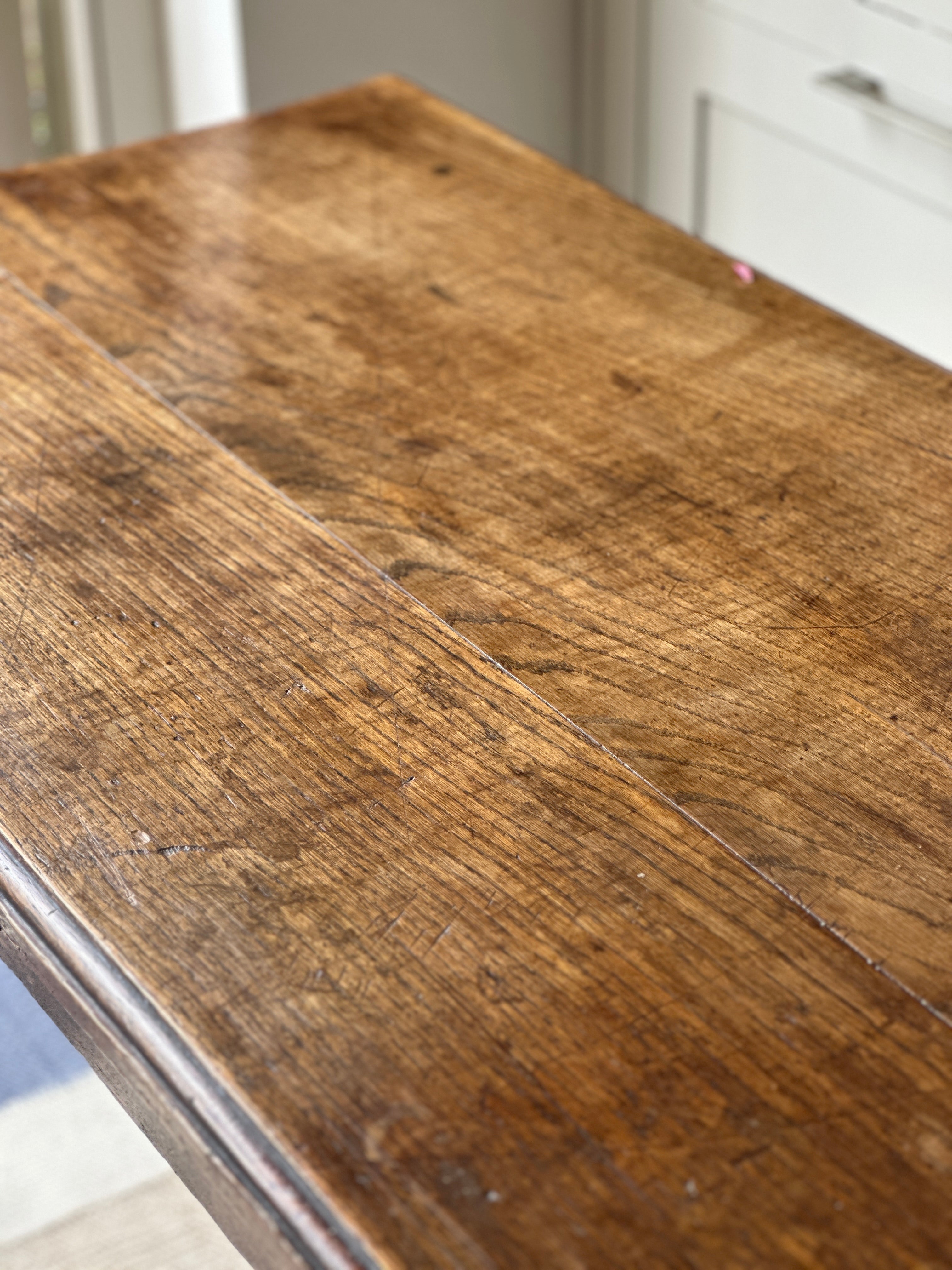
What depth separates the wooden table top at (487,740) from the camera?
448mm

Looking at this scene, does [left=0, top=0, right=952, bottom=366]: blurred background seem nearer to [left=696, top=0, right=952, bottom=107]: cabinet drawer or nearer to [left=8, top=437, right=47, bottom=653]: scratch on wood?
[left=696, top=0, right=952, bottom=107]: cabinet drawer

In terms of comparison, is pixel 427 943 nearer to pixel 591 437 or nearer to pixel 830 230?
pixel 591 437

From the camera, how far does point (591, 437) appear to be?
0.80m

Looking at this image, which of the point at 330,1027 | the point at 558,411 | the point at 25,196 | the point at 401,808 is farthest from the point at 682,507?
the point at 25,196

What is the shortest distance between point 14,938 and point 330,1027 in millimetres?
160

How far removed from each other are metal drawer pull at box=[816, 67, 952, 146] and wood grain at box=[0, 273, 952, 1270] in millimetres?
1057

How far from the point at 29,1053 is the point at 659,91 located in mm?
1386

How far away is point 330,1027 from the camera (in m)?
0.48

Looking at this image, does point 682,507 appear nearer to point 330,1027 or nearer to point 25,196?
point 330,1027

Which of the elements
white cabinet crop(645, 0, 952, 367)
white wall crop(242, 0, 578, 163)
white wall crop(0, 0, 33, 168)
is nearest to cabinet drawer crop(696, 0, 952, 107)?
white cabinet crop(645, 0, 952, 367)

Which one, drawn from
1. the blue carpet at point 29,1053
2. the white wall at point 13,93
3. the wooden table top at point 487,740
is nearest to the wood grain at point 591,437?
the wooden table top at point 487,740

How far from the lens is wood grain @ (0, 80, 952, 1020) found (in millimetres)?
587

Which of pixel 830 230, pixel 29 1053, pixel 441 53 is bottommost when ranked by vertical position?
pixel 29 1053

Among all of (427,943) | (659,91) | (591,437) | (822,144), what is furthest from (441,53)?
(427,943)
